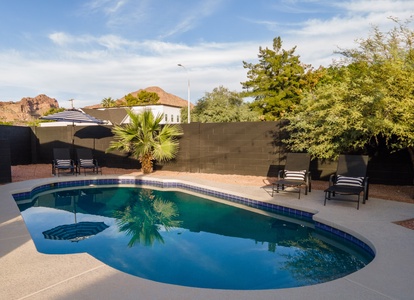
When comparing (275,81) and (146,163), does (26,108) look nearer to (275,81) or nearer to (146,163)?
(275,81)

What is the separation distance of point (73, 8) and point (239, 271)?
584 inches

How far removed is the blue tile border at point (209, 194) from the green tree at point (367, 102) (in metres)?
2.40

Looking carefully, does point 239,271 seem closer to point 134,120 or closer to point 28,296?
point 28,296

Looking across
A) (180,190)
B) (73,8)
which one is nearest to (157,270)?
(180,190)

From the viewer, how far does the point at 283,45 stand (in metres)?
35.2

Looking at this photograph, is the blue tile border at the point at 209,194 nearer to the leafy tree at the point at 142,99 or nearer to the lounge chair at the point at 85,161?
the lounge chair at the point at 85,161

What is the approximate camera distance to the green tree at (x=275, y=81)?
3159 cm

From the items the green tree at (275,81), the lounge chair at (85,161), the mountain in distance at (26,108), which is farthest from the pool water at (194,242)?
the mountain in distance at (26,108)

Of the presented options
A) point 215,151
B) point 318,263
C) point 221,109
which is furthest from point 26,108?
point 318,263

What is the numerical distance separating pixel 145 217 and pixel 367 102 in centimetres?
598

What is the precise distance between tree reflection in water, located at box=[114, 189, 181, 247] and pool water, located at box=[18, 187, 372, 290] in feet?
0.06

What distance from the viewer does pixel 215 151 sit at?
1166cm

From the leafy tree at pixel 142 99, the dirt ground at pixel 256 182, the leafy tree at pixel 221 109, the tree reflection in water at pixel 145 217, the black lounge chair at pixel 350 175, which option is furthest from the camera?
the leafy tree at pixel 142 99

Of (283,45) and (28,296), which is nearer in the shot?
(28,296)
